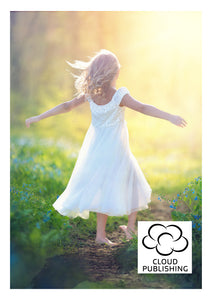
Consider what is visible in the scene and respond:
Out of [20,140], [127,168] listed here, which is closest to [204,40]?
[127,168]

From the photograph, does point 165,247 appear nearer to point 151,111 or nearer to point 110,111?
point 151,111

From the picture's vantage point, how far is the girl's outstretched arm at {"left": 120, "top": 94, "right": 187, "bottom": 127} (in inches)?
79.8

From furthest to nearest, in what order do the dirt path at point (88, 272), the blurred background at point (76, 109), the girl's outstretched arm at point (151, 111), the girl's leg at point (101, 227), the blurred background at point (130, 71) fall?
the blurred background at point (130, 71) → the girl's leg at point (101, 227) → the blurred background at point (76, 109) → the girl's outstretched arm at point (151, 111) → the dirt path at point (88, 272)

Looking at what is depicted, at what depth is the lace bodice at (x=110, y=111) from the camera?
222 centimetres

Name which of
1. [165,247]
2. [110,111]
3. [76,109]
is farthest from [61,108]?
[165,247]

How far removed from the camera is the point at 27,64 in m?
3.21

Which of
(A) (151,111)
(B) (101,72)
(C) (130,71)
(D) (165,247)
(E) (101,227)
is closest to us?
(D) (165,247)

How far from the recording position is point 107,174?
2248 millimetres

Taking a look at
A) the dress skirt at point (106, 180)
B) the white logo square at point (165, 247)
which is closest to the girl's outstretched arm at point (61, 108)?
the dress skirt at point (106, 180)

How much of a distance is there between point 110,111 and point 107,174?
0.47 m

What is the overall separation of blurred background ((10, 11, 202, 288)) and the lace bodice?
67cm

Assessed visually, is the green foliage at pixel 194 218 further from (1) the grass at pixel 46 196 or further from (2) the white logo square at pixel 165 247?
(1) the grass at pixel 46 196

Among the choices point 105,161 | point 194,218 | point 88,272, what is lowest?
point 88,272

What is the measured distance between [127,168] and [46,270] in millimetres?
898
